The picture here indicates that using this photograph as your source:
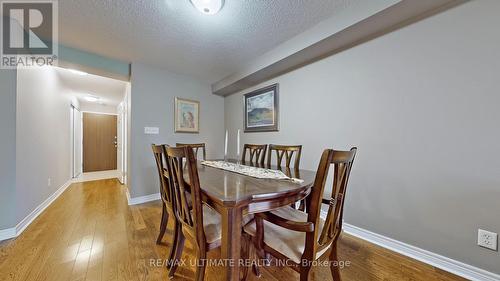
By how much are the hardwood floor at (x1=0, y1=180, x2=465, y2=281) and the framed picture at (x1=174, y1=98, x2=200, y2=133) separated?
5.36ft

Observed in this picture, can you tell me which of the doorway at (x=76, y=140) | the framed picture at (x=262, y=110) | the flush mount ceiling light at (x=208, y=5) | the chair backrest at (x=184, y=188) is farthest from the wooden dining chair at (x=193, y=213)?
the doorway at (x=76, y=140)

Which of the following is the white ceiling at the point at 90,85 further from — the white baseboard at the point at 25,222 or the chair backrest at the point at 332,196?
the chair backrest at the point at 332,196

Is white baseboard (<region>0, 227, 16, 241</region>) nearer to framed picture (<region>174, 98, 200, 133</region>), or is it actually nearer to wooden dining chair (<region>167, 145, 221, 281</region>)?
wooden dining chair (<region>167, 145, 221, 281</region>)

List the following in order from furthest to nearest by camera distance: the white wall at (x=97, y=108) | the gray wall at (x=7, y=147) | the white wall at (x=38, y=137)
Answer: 1. the white wall at (x=97, y=108)
2. the white wall at (x=38, y=137)
3. the gray wall at (x=7, y=147)

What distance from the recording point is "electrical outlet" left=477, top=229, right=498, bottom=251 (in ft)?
3.94

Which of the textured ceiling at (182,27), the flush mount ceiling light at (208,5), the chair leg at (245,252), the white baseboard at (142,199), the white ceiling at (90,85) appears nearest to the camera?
the chair leg at (245,252)

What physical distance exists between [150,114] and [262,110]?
189 cm

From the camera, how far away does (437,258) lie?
55.2 inches

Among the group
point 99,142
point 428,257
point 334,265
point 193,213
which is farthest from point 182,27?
point 99,142

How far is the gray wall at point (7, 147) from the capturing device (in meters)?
1.73

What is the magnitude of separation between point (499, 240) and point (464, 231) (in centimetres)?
15

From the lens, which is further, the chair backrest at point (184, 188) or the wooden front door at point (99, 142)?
the wooden front door at point (99, 142)

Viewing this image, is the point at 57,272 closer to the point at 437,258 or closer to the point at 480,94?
the point at 437,258

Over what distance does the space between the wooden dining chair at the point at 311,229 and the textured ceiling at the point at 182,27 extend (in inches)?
61.0
